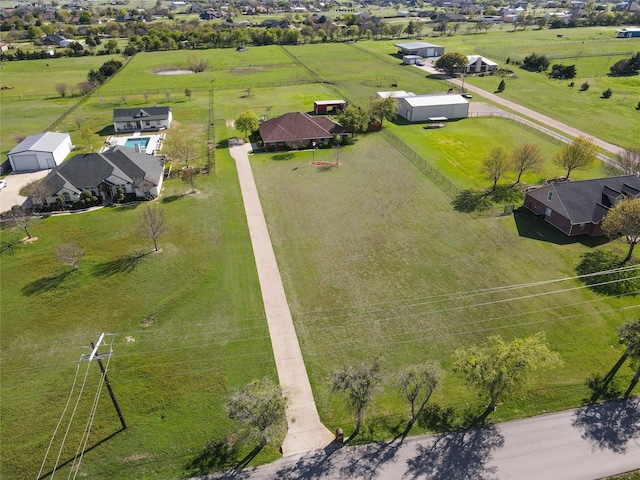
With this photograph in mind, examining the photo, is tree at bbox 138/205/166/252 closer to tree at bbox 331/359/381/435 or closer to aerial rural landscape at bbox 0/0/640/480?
aerial rural landscape at bbox 0/0/640/480

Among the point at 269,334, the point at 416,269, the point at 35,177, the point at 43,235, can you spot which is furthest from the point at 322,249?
the point at 35,177

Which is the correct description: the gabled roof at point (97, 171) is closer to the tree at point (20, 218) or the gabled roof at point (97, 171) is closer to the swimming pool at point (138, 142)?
the tree at point (20, 218)

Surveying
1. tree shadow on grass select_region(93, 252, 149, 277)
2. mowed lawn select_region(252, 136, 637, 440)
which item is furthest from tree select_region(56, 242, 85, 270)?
mowed lawn select_region(252, 136, 637, 440)

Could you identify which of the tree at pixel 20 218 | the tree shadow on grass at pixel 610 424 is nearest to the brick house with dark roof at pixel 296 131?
the tree at pixel 20 218

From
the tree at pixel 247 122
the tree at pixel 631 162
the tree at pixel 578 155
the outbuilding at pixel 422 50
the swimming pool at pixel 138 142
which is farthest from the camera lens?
the outbuilding at pixel 422 50

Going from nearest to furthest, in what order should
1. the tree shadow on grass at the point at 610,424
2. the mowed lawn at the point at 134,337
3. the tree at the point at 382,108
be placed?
the tree shadow on grass at the point at 610,424 < the mowed lawn at the point at 134,337 < the tree at the point at 382,108
